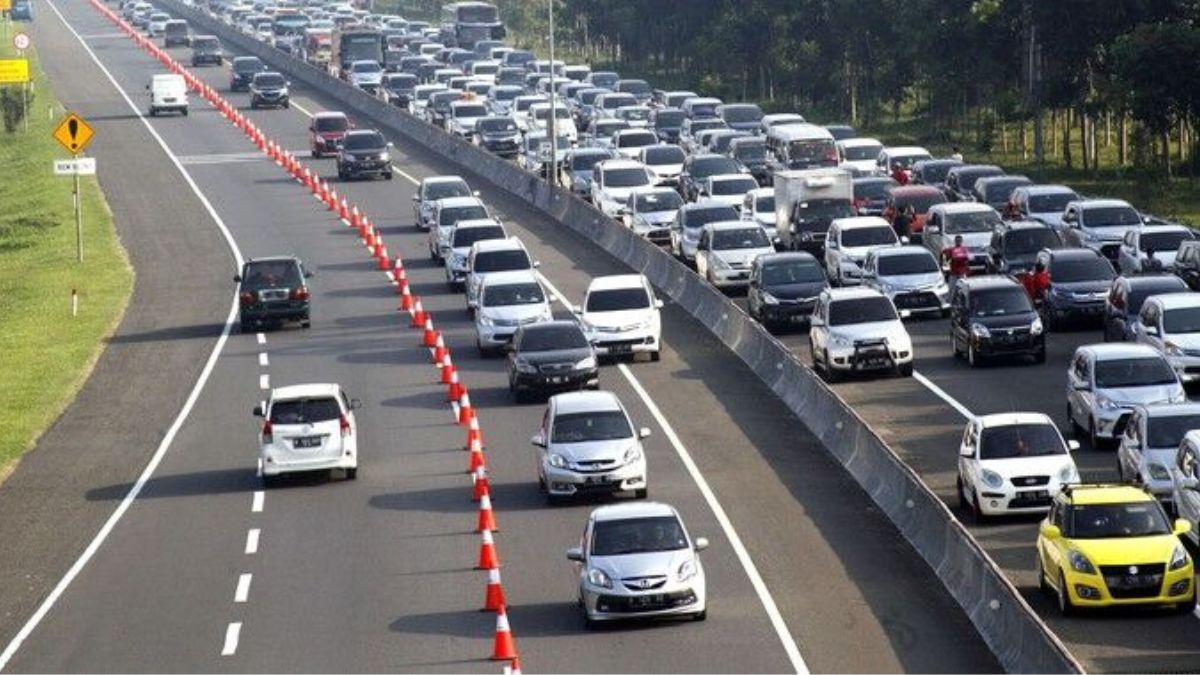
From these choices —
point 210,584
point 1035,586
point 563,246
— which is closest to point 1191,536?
point 1035,586

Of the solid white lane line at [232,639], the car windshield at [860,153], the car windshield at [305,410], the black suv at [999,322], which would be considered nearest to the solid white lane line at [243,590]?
the solid white lane line at [232,639]

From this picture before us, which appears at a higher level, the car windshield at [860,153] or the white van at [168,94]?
the white van at [168,94]

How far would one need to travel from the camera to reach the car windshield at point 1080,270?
57062mm

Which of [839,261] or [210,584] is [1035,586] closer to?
[210,584]

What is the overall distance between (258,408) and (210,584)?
838 centimetres

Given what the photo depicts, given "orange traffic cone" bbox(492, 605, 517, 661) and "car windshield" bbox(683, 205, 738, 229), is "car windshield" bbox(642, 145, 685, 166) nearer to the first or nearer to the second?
"car windshield" bbox(683, 205, 738, 229)

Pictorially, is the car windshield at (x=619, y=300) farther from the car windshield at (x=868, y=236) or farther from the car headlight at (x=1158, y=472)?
the car headlight at (x=1158, y=472)

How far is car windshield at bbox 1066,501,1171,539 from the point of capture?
3331 centimetres

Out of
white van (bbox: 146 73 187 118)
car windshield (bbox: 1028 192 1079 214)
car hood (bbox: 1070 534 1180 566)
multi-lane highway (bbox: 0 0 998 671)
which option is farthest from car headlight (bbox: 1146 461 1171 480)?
white van (bbox: 146 73 187 118)

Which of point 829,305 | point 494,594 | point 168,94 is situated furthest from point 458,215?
point 168,94

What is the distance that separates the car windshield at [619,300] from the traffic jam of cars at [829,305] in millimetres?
57

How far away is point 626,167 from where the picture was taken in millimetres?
81000

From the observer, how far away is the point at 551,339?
52.1m

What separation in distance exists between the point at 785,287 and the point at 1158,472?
867 inches
